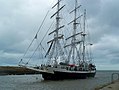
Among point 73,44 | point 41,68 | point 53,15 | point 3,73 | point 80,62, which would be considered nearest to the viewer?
point 41,68

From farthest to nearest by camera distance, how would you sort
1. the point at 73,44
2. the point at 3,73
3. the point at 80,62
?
the point at 3,73
the point at 80,62
the point at 73,44

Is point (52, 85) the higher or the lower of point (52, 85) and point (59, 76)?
the lower

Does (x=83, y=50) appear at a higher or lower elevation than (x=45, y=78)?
higher

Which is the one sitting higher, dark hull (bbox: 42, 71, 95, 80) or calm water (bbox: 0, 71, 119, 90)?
dark hull (bbox: 42, 71, 95, 80)

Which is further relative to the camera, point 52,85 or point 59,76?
point 59,76

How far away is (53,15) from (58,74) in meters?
18.7

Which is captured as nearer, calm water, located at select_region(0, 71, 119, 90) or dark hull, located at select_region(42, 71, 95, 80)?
calm water, located at select_region(0, 71, 119, 90)

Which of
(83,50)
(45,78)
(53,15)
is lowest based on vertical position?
(45,78)

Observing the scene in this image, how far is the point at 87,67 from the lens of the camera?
369ft

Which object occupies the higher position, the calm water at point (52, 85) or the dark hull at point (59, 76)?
the dark hull at point (59, 76)

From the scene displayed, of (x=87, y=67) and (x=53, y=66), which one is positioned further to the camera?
(x=87, y=67)

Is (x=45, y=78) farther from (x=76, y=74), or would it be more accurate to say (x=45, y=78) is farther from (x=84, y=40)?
(x=84, y=40)

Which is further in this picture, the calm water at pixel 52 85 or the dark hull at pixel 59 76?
the dark hull at pixel 59 76

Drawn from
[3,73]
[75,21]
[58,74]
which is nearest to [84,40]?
[75,21]
